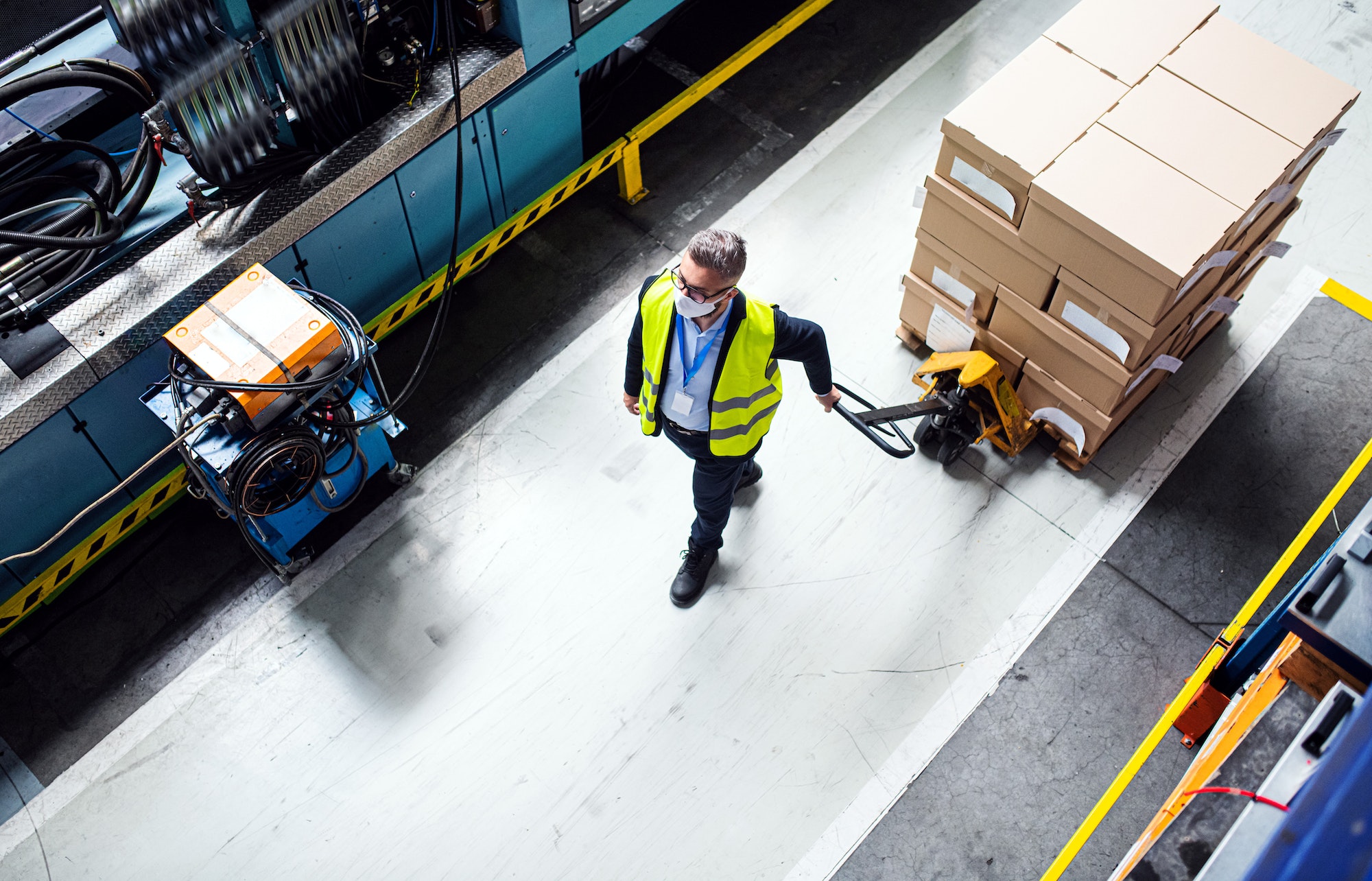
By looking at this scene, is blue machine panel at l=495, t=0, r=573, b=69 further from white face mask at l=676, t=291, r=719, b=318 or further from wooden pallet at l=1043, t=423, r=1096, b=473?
wooden pallet at l=1043, t=423, r=1096, b=473

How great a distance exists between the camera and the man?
3479 millimetres

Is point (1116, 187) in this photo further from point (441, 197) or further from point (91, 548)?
point (91, 548)

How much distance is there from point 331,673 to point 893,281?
368 centimetres

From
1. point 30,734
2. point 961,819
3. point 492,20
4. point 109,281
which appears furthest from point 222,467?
point 961,819

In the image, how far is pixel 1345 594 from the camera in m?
2.61

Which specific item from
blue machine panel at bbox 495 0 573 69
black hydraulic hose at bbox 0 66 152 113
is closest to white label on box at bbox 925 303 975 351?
blue machine panel at bbox 495 0 573 69

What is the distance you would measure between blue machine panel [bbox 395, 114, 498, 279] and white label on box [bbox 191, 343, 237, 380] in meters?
1.42

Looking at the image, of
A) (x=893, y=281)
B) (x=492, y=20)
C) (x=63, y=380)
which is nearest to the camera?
(x=63, y=380)

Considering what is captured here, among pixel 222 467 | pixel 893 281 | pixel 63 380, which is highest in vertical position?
pixel 63 380

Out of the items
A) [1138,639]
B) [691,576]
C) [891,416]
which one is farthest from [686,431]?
[1138,639]

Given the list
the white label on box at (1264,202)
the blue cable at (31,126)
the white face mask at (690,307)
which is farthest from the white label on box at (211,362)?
the white label on box at (1264,202)

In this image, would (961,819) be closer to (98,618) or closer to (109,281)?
(98,618)

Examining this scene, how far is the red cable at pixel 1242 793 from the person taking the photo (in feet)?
7.13

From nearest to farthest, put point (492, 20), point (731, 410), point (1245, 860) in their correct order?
point (1245, 860), point (731, 410), point (492, 20)
